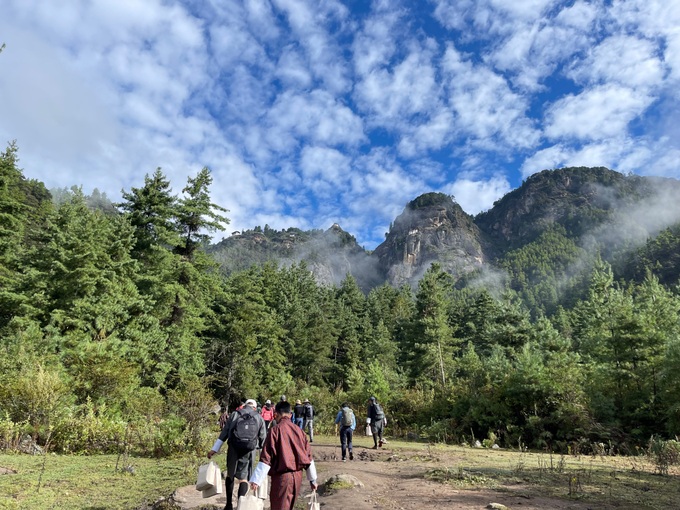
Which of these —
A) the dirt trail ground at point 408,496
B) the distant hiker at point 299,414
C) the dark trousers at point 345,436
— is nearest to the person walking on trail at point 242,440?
the dirt trail ground at point 408,496

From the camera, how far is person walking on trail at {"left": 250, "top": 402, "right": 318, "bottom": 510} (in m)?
4.73

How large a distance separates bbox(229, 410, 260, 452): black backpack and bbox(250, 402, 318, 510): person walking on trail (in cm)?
181

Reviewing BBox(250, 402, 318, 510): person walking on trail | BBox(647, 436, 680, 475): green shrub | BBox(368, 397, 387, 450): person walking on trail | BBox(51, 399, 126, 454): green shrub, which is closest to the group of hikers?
BBox(250, 402, 318, 510): person walking on trail

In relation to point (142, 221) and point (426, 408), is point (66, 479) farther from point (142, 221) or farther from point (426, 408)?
point (426, 408)

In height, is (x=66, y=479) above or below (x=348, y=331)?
below

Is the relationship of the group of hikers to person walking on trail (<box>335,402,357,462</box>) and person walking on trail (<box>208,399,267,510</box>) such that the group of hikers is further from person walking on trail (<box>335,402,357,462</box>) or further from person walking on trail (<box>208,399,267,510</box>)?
person walking on trail (<box>335,402,357,462</box>)

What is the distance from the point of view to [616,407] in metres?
19.2

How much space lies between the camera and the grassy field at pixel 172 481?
752 centimetres

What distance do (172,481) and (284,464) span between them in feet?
20.8

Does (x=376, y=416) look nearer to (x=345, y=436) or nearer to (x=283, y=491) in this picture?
(x=345, y=436)

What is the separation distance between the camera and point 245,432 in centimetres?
657

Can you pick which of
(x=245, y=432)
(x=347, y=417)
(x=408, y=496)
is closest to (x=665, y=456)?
(x=408, y=496)

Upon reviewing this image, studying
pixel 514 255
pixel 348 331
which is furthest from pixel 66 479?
pixel 514 255

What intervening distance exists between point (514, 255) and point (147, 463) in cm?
20329
